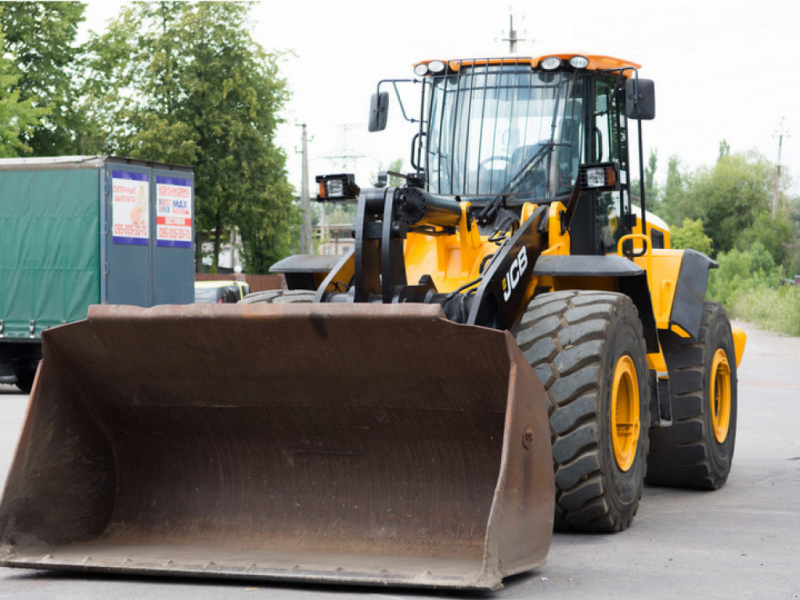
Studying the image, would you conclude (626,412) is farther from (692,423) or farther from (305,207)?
(305,207)

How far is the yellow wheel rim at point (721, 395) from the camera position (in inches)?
355

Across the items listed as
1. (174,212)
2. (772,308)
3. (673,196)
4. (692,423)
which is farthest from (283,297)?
(673,196)

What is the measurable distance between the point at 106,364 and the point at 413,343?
5.28 feet

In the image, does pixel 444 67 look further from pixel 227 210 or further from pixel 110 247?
pixel 227 210

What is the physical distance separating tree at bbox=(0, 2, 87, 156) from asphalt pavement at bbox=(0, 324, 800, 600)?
106 feet

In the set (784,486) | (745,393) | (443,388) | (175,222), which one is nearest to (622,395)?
(443,388)

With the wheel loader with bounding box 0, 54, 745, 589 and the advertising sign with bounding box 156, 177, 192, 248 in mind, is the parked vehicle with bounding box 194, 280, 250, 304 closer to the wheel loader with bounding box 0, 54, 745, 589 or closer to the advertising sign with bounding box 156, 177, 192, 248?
the advertising sign with bounding box 156, 177, 192, 248

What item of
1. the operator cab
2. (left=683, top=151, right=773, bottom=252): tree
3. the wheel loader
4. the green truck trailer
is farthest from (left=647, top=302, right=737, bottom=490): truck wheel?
(left=683, top=151, right=773, bottom=252): tree

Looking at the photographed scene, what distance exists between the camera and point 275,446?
6.15 meters

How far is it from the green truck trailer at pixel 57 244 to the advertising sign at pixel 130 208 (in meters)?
0.02

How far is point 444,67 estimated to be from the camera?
839cm

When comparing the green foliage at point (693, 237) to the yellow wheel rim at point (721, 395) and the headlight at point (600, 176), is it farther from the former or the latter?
the headlight at point (600, 176)

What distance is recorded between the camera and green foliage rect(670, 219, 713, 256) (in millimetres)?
73500

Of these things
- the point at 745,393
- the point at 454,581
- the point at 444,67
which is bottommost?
the point at 745,393
